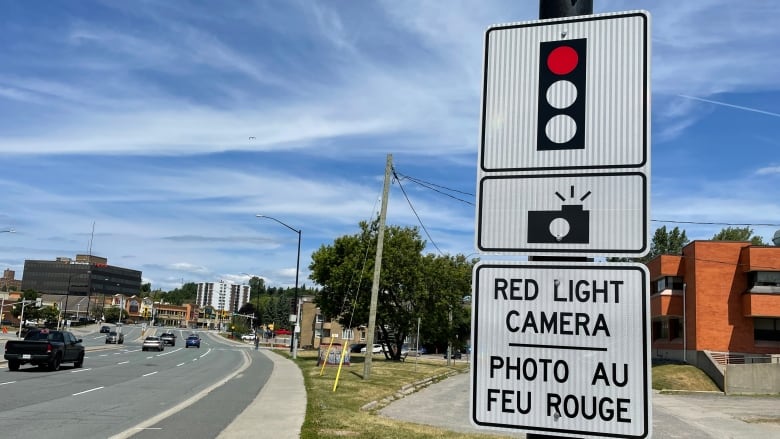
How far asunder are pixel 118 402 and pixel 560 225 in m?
17.7

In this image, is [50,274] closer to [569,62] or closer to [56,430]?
[56,430]

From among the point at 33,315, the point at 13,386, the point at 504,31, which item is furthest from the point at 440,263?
the point at 33,315

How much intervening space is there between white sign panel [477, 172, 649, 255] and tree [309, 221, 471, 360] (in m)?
37.5

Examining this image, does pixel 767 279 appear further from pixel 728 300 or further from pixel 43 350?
pixel 43 350

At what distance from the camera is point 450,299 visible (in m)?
43.2

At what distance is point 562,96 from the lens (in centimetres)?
217

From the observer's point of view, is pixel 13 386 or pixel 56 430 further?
pixel 13 386

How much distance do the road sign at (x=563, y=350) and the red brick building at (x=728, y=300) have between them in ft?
130

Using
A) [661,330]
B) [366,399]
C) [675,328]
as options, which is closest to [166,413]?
[366,399]

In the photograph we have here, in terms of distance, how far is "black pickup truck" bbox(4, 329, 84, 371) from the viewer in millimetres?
26266

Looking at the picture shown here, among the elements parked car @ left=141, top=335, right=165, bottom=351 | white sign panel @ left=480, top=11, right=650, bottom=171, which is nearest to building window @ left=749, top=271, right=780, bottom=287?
white sign panel @ left=480, top=11, right=650, bottom=171

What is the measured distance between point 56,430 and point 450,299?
3267 centimetres

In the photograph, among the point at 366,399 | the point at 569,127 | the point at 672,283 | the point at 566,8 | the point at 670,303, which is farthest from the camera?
the point at 672,283

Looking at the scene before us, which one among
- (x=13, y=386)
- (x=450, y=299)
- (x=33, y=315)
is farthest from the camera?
(x=33, y=315)
